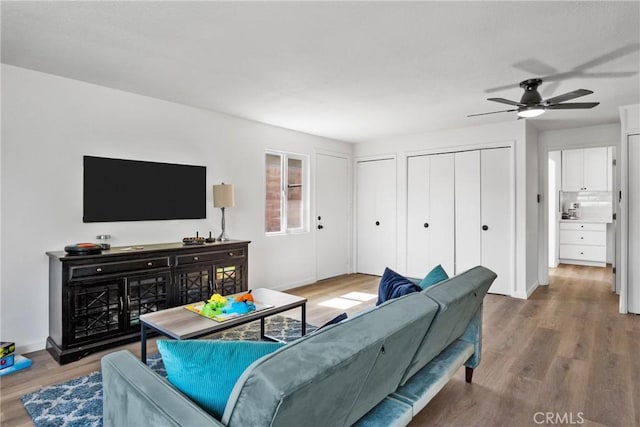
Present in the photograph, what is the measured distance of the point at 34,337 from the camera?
3010mm

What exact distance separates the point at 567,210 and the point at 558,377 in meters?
6.29

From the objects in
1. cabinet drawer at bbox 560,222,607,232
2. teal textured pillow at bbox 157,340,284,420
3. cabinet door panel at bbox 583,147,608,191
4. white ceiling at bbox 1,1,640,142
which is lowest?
teal textured pillow at bbox 157,340,284,420

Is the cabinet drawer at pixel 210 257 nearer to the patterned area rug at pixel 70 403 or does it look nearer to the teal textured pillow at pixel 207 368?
the patterned area rug at pixel 70 403

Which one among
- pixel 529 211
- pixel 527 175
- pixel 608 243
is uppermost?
pixel 527 175

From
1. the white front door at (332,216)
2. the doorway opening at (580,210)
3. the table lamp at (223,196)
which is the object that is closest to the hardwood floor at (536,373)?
the table lamp at (223,196)

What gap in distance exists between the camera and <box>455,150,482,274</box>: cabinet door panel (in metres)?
5.14

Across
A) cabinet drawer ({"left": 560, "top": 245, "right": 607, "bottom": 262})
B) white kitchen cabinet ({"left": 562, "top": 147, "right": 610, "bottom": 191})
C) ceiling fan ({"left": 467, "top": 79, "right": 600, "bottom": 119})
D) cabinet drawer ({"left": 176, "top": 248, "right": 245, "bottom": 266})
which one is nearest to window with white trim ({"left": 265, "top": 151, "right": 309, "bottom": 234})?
cabinet drawer ({"left": 176, "top": 248, "right": 245, "bottom": 266})

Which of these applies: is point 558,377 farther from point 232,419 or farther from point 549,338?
point 232,419

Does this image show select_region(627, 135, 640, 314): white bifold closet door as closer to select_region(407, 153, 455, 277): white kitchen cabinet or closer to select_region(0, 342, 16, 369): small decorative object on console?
select_region(407, 153, 455, 277): white kitchen cabinet

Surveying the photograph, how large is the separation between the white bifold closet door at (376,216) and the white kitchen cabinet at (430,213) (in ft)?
1.08

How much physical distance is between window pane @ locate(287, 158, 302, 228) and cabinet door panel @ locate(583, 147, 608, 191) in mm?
5827

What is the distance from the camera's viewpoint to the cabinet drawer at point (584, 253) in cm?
689

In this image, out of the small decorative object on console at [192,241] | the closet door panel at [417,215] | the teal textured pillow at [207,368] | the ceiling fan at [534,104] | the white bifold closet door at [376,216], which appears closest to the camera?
the teal textured pillow at [207,368]

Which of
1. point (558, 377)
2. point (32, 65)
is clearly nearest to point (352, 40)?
point (32, 65)
